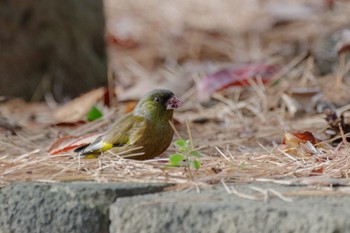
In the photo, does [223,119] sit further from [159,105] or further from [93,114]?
[159,105]

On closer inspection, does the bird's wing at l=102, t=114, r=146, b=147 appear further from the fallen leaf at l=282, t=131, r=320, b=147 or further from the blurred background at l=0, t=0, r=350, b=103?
the blurred background at l=0, t=0, r=350, b=103

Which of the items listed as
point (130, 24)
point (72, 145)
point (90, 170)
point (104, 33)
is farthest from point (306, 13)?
point (90, 170)

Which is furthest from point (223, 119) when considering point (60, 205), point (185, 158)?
point (60, 205)

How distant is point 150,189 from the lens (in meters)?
2.48

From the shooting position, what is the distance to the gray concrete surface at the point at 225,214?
2.14 m

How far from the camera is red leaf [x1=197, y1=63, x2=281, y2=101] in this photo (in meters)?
4.89

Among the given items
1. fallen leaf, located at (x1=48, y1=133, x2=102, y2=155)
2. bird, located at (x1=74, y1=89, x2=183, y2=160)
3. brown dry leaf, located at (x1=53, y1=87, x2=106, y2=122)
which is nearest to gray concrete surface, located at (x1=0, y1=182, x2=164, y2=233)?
bird, located at (x1=74, y1=89, x2=183, y2=160)

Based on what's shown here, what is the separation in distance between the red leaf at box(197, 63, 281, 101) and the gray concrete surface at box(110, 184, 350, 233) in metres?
2.51

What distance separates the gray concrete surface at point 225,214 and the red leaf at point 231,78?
2510 millimetres

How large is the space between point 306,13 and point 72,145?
185 inches

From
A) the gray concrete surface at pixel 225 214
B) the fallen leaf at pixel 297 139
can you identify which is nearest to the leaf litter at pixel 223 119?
the fallen leaf at pixel 297 139

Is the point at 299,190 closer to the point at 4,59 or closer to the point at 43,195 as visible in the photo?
the point at 43,195

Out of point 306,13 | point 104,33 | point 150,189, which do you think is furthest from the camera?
point 306,13

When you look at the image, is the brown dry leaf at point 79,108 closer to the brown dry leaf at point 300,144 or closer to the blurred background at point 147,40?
the blurred background at point 147,40
